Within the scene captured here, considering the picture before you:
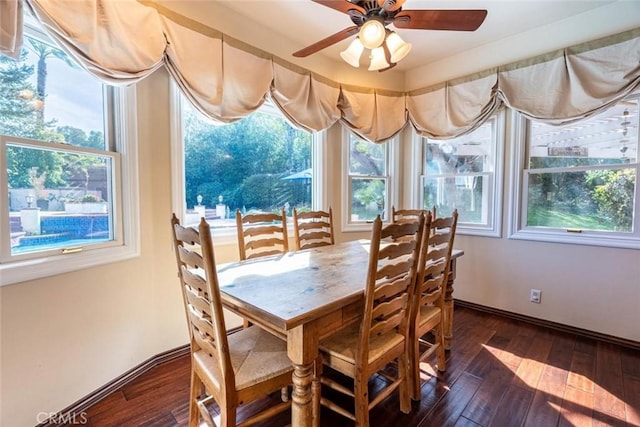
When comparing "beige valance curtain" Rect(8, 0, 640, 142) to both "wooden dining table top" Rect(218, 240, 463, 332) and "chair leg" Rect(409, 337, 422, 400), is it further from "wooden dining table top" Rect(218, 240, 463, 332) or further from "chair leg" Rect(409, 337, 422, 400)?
"chair leg" Rect(409, 337, 422, 400)

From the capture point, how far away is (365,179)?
355cm

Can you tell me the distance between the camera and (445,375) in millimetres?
1997

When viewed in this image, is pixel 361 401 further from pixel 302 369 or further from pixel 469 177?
pixel 469 177

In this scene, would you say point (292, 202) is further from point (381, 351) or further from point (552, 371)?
point (552, 371)

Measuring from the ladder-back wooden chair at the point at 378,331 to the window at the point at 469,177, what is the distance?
2.02m

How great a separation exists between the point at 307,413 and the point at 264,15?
282 centimetres

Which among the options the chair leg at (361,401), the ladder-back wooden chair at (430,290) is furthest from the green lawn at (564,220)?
the chair leg at (361,401)

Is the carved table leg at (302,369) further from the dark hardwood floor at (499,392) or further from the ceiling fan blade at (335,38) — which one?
the ceiling fan blade at (335,38)

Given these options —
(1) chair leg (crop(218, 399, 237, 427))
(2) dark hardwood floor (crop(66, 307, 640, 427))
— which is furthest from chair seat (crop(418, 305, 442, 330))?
(1) chair leg (crop(218, 399, 237, 427))

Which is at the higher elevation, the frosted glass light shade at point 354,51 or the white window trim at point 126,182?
the frosted glass light shade at point 354,51

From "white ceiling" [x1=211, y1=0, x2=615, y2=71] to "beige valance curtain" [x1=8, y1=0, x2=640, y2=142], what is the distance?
291 millimetres

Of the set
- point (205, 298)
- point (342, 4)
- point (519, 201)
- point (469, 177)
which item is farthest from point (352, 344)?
point (469, 177)

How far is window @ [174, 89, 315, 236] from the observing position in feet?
7.68

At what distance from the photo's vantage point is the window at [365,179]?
342cm
